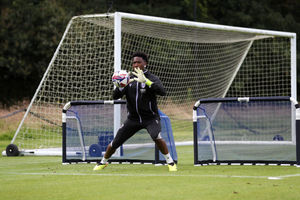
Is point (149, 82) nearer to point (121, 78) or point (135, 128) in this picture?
point (121, 78)

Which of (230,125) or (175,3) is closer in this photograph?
(230,125)

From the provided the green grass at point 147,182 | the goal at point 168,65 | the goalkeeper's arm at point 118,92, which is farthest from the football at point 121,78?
the goal at point 168,65

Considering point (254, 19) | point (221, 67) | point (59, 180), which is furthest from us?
point (254, 19)

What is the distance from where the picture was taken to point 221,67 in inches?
798

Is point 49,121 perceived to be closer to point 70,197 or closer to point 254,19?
point 70,197

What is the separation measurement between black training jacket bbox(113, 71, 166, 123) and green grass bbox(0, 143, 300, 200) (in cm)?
90

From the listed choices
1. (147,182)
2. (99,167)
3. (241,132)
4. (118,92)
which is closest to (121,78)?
(118,92)

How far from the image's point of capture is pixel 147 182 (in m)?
7.98

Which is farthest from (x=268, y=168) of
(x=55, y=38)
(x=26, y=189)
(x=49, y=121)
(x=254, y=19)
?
(x=254, y=19)

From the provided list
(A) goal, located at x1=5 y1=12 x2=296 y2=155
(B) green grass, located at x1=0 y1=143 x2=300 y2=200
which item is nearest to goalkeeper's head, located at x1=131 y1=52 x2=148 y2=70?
(B) green grass, located at x1=0 y1=143 x2=300 y2=200

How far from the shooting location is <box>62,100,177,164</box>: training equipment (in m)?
11.2

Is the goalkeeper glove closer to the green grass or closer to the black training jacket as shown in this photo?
the black training jacket

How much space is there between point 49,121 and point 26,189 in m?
8.33

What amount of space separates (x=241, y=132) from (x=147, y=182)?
7.65 m
